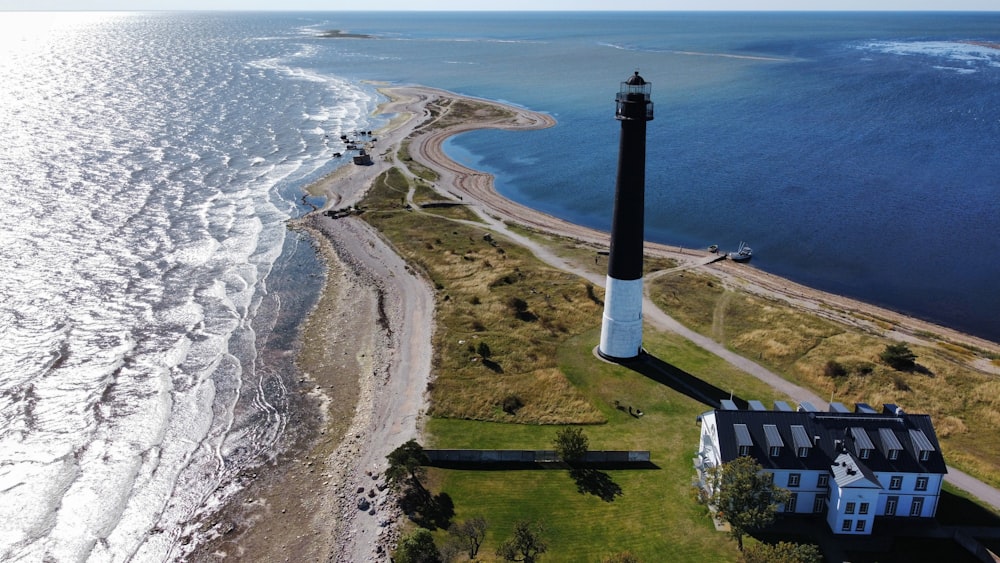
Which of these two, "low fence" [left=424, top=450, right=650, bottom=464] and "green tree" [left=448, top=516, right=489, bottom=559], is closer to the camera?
"green tree" [left=448, top=516, right=489, bottom=559]

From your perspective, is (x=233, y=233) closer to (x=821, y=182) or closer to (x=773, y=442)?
(x=773, y=442)

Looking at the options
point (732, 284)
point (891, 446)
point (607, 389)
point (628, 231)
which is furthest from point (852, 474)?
point (732, 284)

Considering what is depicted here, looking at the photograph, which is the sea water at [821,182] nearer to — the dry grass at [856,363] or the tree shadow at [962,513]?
the dry grass at [856,363]

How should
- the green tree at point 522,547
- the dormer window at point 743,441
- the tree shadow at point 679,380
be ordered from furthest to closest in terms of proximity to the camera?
the tree shadow at point 679,380 < the dormer window at point 743,441 < the green tree at point 522,547

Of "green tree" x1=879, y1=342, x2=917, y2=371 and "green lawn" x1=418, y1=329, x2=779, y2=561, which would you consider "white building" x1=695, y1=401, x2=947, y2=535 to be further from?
"green tree" x1=879, y1=342, x2=917, y2=371

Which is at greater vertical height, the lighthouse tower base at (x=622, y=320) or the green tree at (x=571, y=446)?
the lighthouse tower base at (x=622, y=320)

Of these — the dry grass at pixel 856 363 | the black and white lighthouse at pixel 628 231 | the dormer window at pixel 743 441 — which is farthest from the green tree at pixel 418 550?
the dry grass at pixel 856 363

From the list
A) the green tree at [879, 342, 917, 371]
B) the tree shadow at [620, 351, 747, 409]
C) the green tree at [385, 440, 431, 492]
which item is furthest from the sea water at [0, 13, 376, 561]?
the green tree at [879, 342, 917, 371]
